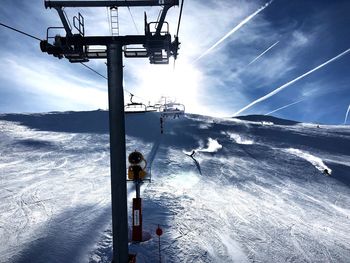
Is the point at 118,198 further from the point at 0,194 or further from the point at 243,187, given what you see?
the point at 243,187

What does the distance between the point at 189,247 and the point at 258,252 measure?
10.4ft

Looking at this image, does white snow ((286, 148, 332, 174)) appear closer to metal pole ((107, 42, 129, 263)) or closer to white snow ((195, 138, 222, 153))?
white snow ((195, 138, 222, 153))

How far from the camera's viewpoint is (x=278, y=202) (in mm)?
19047

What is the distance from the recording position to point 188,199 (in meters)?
17.9

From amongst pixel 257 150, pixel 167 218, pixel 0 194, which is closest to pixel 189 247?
pixel 167 218

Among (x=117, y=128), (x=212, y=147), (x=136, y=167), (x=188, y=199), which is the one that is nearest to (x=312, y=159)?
(x=212, y=147)

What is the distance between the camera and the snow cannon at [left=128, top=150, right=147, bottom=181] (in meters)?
10.2

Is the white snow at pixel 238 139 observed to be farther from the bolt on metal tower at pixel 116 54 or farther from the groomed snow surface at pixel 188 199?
the bolt on metal tower at pixel 116 54

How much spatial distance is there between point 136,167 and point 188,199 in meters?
8.55

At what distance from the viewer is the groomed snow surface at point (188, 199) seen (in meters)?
12.1

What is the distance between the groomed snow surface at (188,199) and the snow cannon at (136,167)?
3464 millimetres

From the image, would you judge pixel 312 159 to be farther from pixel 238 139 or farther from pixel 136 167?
pixel 136 167

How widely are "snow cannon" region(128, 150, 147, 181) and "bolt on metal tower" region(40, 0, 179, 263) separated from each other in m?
2.36

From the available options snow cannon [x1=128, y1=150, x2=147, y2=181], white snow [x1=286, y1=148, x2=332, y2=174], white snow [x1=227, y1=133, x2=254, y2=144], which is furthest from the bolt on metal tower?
white snow [x1=227, y1=133, x2=254, y2=144]
